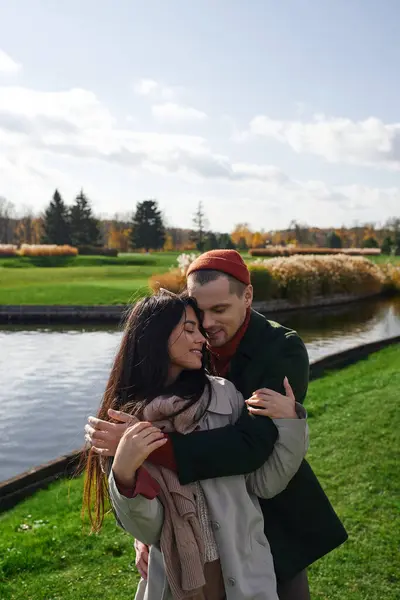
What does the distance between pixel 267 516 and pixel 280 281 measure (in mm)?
24517

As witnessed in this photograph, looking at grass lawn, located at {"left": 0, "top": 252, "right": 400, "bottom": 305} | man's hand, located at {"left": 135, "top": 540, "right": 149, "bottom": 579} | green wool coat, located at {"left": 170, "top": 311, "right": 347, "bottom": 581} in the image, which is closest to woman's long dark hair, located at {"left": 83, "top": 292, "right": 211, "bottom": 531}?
green wool coat, located at {"left": 170, "top": 311, "right": 347, "bottom": 581}

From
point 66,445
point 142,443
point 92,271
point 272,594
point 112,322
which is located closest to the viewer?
point 142,443

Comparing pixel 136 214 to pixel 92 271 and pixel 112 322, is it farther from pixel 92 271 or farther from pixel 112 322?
pixel 112 322

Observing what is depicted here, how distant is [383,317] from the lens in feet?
80.5

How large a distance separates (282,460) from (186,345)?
507 millimetres

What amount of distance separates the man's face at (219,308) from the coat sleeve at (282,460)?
44 centimetres

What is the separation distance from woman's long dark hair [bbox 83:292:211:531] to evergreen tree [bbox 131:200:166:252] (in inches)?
2518

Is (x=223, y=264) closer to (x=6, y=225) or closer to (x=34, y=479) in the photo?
(x=34, y=479)

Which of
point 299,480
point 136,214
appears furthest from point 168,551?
point 136,214

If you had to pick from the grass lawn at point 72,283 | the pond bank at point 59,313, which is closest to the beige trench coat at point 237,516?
the grass lawn at point 72,283

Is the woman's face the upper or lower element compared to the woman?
upper

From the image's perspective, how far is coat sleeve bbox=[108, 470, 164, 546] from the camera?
1.85 meters

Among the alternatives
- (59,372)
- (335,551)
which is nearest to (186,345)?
(335,551)

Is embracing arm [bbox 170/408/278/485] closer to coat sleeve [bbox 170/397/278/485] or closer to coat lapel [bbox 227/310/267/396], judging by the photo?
coat sleeve [bbox 170/397/278/485]
